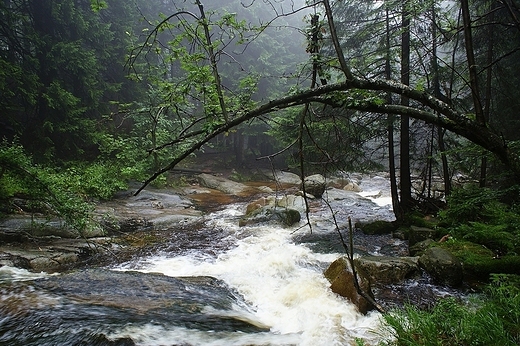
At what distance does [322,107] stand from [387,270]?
16.5ft

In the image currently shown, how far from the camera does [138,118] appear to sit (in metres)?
15.0

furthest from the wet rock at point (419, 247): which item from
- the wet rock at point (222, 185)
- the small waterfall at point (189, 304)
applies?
the wet rock at point (222, 185)

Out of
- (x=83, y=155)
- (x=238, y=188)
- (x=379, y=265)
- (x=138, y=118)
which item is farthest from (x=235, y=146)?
(x=379, y=265)

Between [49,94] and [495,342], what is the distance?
13.8 meters

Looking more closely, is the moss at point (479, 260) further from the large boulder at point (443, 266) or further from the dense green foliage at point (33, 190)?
the dense green foliage at point (33, 190)

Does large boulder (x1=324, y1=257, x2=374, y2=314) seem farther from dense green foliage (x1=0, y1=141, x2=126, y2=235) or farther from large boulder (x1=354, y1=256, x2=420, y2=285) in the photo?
dense green foliage (x1=0, y1=141, x2=126, y2=235)

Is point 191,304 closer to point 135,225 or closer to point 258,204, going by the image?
point 135,225

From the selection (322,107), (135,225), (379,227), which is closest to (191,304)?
(135,225)

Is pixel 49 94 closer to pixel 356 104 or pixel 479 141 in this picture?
pixel 356 104

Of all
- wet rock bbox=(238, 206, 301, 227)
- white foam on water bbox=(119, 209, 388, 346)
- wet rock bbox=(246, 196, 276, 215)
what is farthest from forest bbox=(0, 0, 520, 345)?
wet rock bbox=(238, 206, 301, 227)

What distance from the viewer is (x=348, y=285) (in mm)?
5246

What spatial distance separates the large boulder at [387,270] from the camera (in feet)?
19.1

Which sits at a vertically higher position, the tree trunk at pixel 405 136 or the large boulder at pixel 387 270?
the tree trunk at pixel 405 136

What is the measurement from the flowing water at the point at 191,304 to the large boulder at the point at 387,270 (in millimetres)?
892
